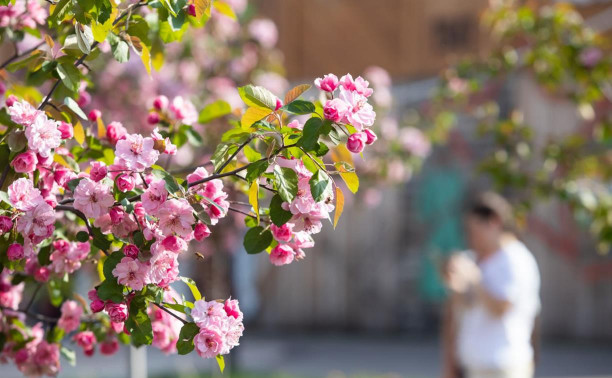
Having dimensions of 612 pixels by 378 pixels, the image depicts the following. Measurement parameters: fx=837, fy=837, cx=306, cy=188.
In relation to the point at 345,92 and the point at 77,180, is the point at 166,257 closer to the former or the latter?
the point at 77,180

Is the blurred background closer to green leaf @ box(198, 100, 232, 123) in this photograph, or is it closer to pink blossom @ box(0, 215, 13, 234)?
green leaf @ box(198, 100, 232, 123)

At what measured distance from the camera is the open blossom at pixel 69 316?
84.7 inches

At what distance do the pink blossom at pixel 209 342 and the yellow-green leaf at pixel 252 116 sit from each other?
42 cm

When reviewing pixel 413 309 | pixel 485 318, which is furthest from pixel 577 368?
pixel 485 318

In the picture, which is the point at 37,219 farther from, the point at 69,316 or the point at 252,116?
the point at 69,316

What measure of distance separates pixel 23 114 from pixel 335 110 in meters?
0.64

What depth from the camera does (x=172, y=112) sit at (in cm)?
226

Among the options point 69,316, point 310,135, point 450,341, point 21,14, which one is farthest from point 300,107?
point 450,341

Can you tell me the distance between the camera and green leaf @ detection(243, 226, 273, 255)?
180 cm

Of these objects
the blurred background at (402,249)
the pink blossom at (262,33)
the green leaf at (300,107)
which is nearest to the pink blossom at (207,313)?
the green leaf at (300,107)

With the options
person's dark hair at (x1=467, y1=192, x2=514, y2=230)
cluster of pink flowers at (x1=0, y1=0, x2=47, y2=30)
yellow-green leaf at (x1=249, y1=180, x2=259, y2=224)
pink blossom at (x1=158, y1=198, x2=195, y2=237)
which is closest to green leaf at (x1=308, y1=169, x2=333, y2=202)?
yellow-green leaf at (x1=249, y1=180, x2=259, y2=224)

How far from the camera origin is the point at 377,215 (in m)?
10.3

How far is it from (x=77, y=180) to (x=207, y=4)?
48 cm

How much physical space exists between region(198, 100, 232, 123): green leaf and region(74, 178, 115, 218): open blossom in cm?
64
